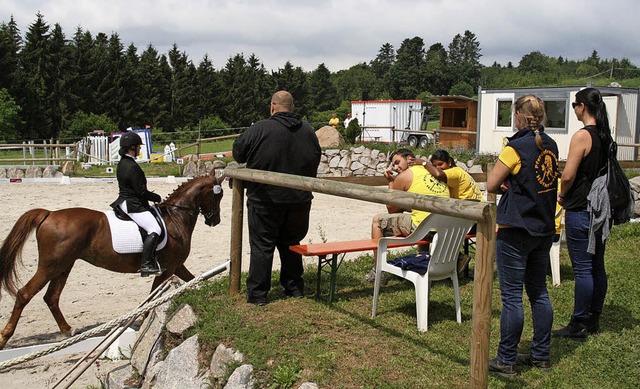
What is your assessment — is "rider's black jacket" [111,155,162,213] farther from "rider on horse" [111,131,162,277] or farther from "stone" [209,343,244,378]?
"stone" [209,343,244,378]

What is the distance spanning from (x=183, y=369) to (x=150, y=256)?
2094mm

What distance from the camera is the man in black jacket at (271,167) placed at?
527 cm

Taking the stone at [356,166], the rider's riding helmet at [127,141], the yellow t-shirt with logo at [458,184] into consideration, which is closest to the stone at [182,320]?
the rider's riding helmet at [127,141]

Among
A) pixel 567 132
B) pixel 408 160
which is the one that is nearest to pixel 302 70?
pixel 567 132

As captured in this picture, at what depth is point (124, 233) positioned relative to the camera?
6672 mm

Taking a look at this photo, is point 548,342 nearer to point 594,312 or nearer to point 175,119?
point 594,312

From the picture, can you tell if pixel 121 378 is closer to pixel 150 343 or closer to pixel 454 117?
pixel 150 343

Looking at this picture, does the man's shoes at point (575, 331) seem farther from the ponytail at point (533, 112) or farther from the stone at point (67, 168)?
the stone at point (67, 168)

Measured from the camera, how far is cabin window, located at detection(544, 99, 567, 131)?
843 inches

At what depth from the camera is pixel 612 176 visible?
4.60 meters

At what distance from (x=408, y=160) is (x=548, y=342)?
2.96 metres

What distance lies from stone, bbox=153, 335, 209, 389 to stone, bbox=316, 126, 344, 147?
19969 mm

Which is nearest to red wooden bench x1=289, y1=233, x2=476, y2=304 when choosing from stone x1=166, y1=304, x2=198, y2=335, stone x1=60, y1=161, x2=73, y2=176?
stone x1=166, y1=304, x2=198, y2=335

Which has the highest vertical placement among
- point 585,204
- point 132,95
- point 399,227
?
point 132,95
